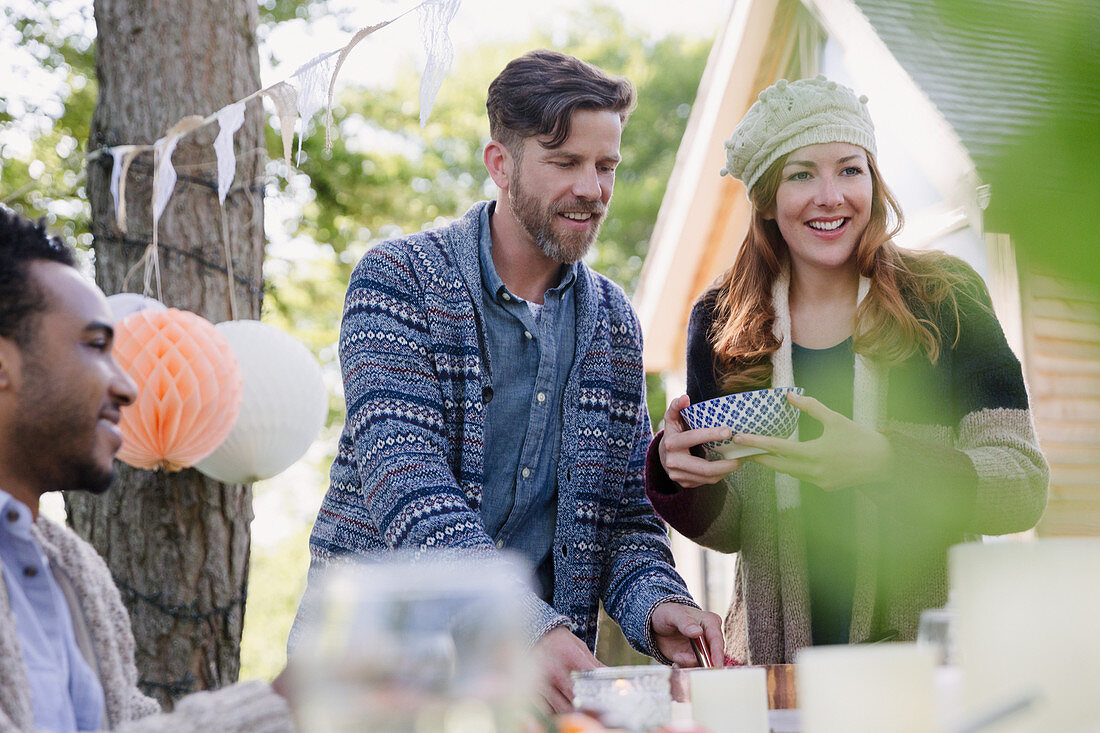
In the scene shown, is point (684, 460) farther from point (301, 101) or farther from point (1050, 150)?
point (301, 101)

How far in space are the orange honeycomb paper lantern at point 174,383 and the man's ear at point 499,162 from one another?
0.93 metres

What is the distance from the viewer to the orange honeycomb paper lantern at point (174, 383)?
2627 millimetres

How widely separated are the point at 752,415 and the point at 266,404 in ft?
6.05

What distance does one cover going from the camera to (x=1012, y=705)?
739 millimetres

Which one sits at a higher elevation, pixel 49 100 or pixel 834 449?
pixel 49 100

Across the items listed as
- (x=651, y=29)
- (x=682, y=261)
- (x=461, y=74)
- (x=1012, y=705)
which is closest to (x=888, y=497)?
(x=1012, y=705)

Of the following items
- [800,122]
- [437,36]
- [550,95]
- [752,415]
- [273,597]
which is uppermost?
[437,36]

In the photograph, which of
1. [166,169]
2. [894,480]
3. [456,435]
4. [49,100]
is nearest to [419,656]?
[894,480]

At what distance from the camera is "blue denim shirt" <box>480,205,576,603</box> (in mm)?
2131

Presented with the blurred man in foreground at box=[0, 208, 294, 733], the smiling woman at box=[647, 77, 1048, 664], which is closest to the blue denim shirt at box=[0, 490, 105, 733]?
the blurred man in foreground at box=[0, 208, 294, 733]

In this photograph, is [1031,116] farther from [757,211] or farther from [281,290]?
[281,290]

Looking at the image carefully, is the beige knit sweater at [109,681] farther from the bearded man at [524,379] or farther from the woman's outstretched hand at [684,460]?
the woman's outstretched hand at [684,460]

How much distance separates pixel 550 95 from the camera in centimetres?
223

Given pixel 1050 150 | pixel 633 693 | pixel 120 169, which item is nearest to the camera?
pixel 1050 150
